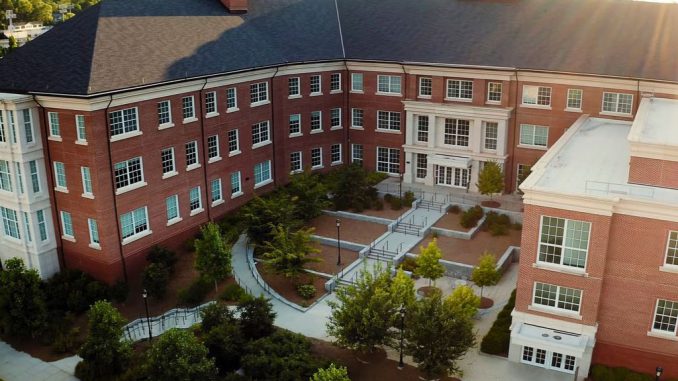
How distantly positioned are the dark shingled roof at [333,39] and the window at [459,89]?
165cm

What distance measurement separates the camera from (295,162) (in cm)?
5581

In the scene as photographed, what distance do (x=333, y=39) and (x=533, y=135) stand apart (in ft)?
64.8

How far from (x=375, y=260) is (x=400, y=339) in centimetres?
1254

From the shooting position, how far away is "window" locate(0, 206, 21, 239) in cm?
4081

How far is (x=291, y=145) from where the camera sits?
54.8 meters

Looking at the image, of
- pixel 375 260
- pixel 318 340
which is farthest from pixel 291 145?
pixel 318 340

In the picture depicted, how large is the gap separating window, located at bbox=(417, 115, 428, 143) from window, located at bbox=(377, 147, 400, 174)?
2.72 meters

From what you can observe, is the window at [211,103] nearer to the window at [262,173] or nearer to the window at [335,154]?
the window at [262,173]

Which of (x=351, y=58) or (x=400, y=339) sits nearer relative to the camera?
(x=400, y=339)

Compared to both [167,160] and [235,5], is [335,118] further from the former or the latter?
[167,160]

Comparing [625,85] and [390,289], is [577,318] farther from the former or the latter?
[625,85]

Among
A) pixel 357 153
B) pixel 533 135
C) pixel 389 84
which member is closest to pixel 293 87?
pixel 389 84

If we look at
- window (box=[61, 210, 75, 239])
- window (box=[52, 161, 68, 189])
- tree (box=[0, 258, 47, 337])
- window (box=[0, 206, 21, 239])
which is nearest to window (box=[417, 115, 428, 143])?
window (box=[52, 161, 68, 189])

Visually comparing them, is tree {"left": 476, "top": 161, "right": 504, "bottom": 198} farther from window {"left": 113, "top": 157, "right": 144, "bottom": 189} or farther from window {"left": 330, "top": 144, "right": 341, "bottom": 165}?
window {"left": 113, "top": 157, "right": 144, "bottom": 189}
